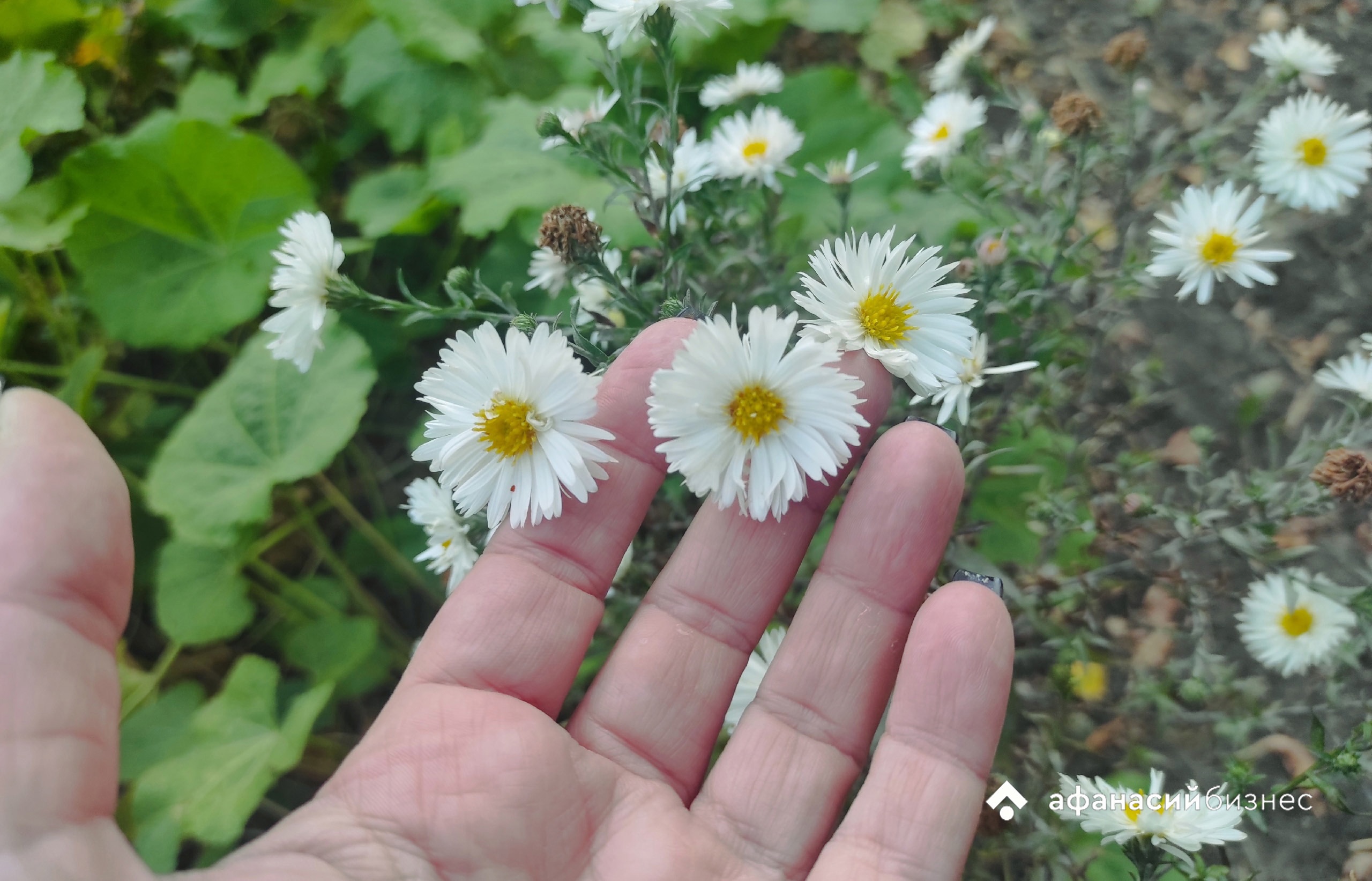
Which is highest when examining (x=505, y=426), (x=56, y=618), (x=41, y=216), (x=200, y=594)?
(x=41, y=216)

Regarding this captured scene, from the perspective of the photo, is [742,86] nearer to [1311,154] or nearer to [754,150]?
[754,150]

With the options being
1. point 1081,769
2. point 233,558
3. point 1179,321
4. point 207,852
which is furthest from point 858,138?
point 207,852

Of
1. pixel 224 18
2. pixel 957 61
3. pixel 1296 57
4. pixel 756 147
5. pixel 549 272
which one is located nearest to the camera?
pixel 549 272

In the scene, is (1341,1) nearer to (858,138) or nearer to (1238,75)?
(1238,75)

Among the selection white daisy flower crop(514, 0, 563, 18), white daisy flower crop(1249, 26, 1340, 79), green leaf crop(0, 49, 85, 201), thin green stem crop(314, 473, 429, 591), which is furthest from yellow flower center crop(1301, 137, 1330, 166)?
green leaf crop(0, 49, 85, 201)

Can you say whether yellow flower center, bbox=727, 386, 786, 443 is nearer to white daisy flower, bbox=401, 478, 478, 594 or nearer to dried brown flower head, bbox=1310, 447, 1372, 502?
white daisy flower, bbox=401, 478, 478, 594

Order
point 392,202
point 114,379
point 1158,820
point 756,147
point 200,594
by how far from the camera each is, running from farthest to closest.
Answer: point 114,379 → point 392,202 → point 200,594 → point 756,147 → point 1158,820

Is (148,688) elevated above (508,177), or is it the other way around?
(508,177)

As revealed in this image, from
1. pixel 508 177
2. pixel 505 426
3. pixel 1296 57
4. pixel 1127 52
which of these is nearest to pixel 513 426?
pixel 505 426

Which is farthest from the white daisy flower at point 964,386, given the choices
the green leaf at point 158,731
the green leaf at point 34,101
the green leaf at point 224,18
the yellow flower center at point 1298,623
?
the green leaf at point 224,18
